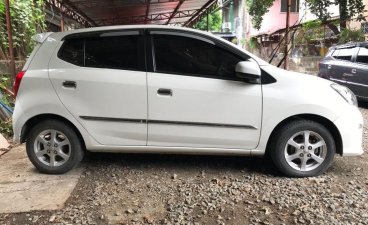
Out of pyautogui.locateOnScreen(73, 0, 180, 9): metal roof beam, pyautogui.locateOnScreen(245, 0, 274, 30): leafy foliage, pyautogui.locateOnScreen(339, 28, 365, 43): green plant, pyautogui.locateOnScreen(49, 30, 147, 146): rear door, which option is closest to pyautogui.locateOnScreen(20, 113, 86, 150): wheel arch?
pyautogui.locateOnScreen(49, 30, 147, 146): rear door

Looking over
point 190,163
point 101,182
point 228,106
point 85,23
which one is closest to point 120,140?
point 101,182

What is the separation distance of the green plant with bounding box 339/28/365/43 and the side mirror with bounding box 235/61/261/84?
32.9 feet

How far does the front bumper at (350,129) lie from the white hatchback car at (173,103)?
0.04 feet

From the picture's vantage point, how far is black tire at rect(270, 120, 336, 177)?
4.22 metres

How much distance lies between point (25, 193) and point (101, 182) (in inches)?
30.8

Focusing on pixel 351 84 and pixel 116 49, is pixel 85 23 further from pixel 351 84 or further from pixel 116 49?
pixel 116 49

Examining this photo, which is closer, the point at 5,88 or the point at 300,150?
the point at 300,150

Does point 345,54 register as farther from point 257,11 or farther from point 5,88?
point 257,11

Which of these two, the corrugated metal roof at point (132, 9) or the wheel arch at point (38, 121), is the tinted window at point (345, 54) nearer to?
the corrugated metal roof at point (132, 9)

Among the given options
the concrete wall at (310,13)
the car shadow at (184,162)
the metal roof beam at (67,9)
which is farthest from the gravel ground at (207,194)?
the concrete wall at (310,13)

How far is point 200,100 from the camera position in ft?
13.8

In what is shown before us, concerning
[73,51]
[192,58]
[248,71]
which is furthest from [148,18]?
[248,71]

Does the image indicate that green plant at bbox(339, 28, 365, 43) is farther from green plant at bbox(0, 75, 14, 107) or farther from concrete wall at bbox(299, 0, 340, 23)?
green plant at bbox(0, 75, 14, 107)

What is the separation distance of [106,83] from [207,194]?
5.30ft
